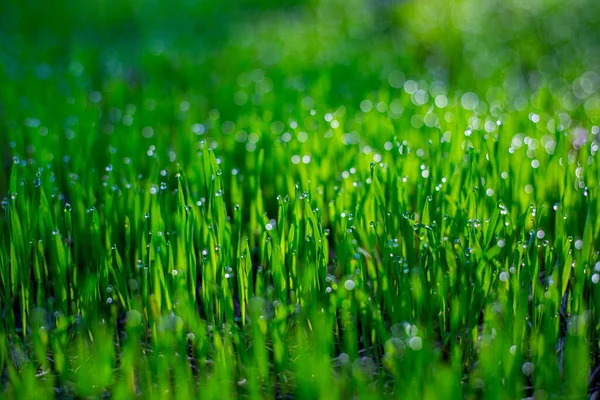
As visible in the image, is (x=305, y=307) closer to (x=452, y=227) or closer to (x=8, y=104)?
(x=452, y=227)

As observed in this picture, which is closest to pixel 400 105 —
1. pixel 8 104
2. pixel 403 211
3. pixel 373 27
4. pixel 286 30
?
pixel 403 211

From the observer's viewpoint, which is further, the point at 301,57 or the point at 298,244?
the point at 301,57

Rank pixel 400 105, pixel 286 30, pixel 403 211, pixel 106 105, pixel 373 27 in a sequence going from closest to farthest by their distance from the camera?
pixel 403 211 → pixel 400 105 → pixel 106 105 → pixel 286 30 → pixel 373 27

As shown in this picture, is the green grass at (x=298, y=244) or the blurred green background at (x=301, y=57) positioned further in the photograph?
the blurred green background at (x=301, y=57)

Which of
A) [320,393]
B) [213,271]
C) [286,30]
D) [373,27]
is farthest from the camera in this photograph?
[373,27]

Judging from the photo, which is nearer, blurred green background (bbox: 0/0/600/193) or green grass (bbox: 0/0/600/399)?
green grass (bbox: 0/0/600/399)

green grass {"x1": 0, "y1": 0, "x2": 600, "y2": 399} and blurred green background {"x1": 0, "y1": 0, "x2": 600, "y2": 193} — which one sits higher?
blurred green background {"x1": 0, "y1": 0, "x2": 600, "y2": 193}

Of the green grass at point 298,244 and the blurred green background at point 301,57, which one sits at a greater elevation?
the blurred green background at point 301,57

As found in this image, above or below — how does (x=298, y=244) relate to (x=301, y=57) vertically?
below
